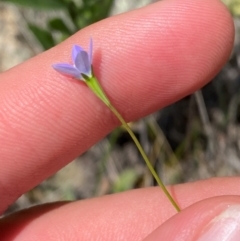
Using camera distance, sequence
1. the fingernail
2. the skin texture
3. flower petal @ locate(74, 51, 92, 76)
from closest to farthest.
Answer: the fingernail < flower petal @ locate(74, 51, 92, 76) < the skin texture

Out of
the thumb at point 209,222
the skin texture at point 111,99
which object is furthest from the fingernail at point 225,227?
the skin texture at point 111,99

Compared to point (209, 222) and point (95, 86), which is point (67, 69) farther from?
point (209, 222)

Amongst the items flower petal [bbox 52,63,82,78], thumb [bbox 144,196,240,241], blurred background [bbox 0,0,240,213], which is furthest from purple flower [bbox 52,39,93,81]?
blurred background [bbox 0,0,240,213]

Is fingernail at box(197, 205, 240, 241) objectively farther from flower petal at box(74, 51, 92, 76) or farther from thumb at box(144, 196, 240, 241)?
flower petal at box(74, 51, 92, 76)

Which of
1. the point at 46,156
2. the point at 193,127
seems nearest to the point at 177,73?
the point at 46,156

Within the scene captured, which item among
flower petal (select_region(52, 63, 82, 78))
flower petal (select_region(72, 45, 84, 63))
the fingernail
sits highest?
flower petal (select_region(72, 45, 84, 63))

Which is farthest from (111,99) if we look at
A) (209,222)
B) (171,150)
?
(171,150)
